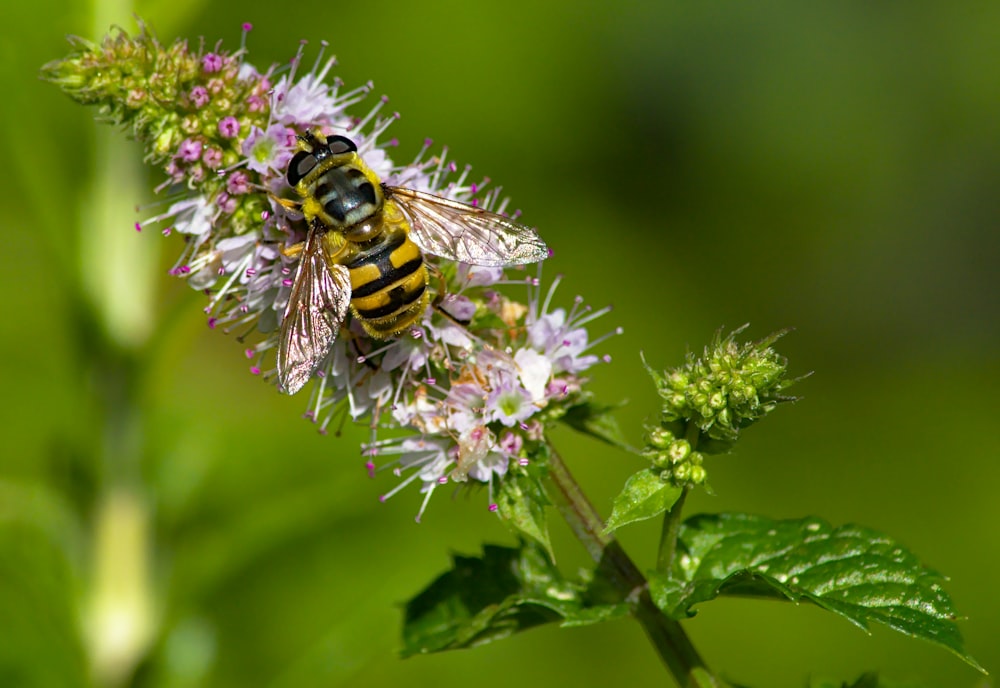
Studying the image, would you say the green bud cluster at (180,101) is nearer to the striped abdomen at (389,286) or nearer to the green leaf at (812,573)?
the striped abdomen at (389,286)

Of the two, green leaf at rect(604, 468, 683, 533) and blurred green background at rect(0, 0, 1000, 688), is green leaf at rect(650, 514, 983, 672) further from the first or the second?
blurred green background at rect(0, 0, 1000, 688)

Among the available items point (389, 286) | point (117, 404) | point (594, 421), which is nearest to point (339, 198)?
point (389, 286)

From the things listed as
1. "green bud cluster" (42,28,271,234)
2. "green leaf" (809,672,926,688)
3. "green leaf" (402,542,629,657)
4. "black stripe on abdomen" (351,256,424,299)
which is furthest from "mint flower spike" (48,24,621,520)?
"green leaf" (809,672,926,688)

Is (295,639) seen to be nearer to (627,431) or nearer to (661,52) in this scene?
(627,431)

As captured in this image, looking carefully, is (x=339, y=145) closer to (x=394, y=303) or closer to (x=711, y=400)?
(x=394, y=303)

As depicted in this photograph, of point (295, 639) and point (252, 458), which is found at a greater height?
point (252, 458)

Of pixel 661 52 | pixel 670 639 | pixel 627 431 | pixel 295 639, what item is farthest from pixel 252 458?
pixel 661 52

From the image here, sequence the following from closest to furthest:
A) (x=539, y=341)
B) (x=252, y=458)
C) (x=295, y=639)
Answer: (x=539, y=341) → (x=295, y=639) → (x=252, y=458)
